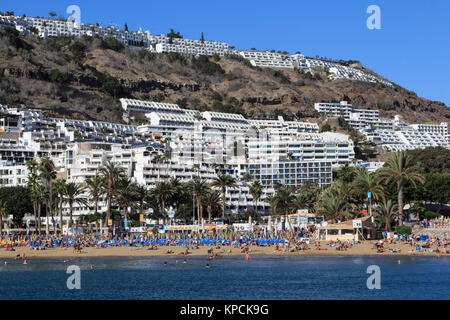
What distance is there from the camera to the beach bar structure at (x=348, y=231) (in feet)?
274

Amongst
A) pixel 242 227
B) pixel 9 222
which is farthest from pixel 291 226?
pixel 9 222

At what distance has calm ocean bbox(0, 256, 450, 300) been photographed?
4688 centimetres

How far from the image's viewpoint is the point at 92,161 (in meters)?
142

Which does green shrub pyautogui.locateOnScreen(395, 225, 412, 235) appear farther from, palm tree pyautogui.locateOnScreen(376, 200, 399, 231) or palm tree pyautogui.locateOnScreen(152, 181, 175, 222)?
palm tree pyautogui.locateOnScreen(152, 181, 175, 222)

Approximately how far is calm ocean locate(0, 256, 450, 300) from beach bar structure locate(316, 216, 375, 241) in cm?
1063

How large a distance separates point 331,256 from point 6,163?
8975 centimetres

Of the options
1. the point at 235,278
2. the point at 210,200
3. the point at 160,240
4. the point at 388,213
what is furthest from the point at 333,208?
the point at 235,278

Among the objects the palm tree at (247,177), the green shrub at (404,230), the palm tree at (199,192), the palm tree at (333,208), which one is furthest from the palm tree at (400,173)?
the palm tree at (247,177)

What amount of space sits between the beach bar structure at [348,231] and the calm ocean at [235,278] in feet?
34.9

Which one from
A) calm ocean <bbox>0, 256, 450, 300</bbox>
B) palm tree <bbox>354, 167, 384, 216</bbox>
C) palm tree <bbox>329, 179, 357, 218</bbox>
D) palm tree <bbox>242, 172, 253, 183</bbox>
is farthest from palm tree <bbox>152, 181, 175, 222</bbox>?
palm tree <bbox>242, 172, 253, 183</bbox>

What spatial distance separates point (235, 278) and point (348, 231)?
32.7 metres

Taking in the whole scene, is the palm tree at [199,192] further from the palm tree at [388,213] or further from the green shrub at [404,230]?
the green shrub at [404,230]
